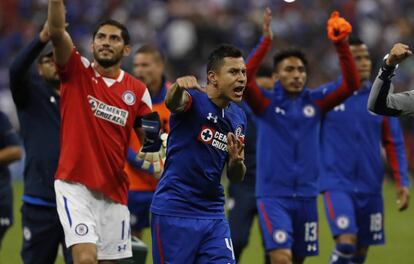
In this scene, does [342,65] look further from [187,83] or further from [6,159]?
[6,159]

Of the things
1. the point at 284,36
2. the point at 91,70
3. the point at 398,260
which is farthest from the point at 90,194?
the point at 284,36

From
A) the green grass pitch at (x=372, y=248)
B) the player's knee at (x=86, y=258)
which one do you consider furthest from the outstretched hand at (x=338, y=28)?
the green grass pitch at (x=372, y=248)

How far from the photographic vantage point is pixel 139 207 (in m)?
11.1

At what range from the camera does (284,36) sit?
27.1m

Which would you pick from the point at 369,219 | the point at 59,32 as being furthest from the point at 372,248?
the point at 59,32

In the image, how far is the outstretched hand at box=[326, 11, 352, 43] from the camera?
9.70m

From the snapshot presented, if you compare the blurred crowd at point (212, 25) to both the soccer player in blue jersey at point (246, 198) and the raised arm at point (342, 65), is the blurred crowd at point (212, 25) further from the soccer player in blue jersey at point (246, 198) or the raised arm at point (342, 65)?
the raised arm at point (342, 65)

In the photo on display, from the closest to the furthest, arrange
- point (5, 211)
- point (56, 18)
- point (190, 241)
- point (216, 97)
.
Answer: point (190, 241)
point (216, 97)
point (56, 18)
point (5, 211)

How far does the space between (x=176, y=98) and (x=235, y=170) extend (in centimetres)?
82

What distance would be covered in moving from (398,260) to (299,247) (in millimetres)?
3912

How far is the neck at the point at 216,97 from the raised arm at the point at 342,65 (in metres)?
2.37

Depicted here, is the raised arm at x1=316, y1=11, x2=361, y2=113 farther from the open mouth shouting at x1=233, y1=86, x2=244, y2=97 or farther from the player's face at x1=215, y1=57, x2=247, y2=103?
the open mouth shouting at x1=233, y1=86, x2=244, y2=97

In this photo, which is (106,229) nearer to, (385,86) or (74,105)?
(74,105)

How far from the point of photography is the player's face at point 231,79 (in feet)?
25.4
